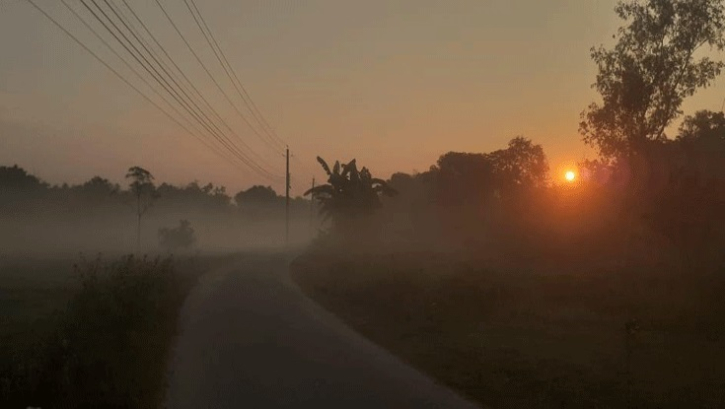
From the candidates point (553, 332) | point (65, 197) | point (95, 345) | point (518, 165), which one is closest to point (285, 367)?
point (95, 345)

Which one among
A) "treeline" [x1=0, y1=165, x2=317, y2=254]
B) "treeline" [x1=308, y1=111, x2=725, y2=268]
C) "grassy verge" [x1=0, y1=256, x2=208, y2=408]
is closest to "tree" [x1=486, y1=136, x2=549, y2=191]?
"treeline" [x1=308, y1=111, x2=725, y2=268]

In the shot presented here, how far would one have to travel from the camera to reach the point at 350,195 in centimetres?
6134

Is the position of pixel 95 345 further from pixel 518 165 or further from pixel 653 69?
pixel 518 165

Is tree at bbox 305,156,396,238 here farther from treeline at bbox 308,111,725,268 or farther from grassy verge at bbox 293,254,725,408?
grassy verge at bbox 293,254,725,408

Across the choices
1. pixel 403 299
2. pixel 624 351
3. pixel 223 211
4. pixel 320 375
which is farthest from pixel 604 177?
pixel 223 211

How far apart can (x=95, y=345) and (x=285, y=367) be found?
11.4 feet

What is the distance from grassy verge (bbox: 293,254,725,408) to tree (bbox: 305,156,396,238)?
29.5 meters

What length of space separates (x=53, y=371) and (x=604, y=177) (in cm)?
4144

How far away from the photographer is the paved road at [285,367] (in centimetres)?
1159

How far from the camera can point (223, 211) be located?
6614 inches

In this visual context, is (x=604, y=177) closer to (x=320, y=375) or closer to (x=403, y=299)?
(x=403, y=299)

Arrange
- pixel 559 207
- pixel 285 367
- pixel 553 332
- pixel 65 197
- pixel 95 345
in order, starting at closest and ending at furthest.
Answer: pixel 95 345 → pixel 285 367 → pixel 553 332 → pixel 559 207 → pixel 65 197

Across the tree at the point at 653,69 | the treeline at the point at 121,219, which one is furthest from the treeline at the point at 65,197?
the tree at the point at 653,69

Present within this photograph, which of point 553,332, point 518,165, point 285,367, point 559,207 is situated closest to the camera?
point 285,367
